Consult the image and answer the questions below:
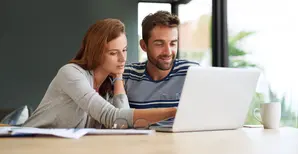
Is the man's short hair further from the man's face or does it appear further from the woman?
the woman

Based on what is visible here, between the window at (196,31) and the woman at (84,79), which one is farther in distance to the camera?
the window at (196,31)

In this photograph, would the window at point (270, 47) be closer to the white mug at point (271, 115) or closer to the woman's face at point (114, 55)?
the white mug at point (271, 115)

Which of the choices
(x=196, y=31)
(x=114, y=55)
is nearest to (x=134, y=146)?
(x=114, y=55)

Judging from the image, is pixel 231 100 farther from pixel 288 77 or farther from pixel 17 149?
pixel 288 77

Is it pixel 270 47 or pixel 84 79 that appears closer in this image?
pixel 84 79

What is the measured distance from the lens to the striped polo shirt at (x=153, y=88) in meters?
1.98

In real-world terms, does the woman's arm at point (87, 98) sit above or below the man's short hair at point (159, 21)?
below

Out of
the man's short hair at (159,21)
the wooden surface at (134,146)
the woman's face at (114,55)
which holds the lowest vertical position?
the wooden surface at (134,146)

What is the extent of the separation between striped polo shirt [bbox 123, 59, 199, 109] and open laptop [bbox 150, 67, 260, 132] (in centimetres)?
38

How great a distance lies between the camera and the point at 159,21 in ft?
6.63

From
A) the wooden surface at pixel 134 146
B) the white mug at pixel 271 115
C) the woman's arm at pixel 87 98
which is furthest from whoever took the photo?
the white mug at pixel 271 115

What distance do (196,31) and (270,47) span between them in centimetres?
143

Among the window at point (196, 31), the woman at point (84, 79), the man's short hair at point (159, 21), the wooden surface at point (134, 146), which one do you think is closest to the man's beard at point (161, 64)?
the man's short hair at point (159, 21)

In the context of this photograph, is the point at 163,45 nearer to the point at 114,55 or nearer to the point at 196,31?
the point at 114,55
